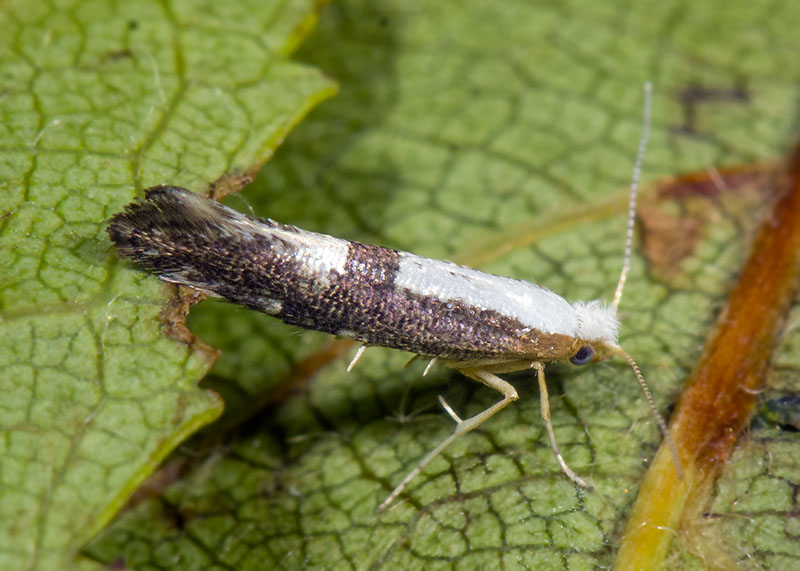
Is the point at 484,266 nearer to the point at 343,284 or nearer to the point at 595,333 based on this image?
the point at 595,333

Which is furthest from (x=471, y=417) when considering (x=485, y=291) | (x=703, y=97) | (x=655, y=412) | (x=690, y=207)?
(x=703, y=97)

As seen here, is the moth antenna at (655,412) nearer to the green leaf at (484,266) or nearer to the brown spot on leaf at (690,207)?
the green leaf at (484,266)

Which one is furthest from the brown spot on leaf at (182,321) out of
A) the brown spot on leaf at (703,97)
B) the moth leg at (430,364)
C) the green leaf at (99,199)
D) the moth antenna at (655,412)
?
the brown spot on leaf at (703,97)

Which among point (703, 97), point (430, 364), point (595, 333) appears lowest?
point (430, 364)

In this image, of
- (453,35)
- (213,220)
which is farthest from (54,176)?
(453,35)

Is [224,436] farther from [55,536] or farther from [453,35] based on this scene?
[453,35]

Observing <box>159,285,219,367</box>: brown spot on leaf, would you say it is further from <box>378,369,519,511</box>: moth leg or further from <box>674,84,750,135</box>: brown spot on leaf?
<box>674,84,750,135</box>: brown spot on leaf

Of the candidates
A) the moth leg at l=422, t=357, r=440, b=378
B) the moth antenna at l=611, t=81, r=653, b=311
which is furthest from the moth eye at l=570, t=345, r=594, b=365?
the moth leg at l=422, t=357, r=440, b=378

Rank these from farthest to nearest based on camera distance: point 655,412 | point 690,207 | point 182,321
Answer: point 690,207 → point 655,412 → point 182,321
